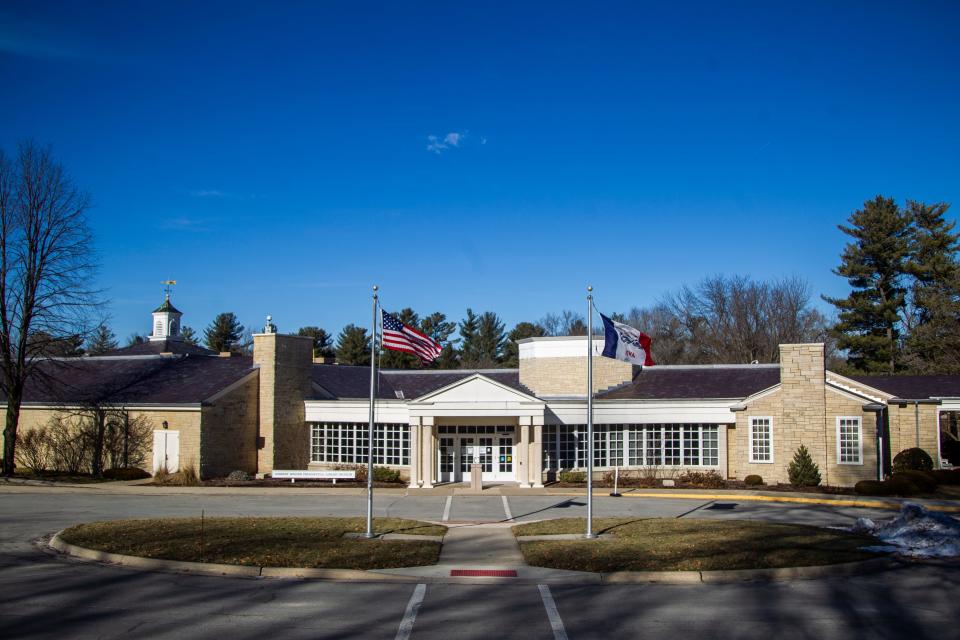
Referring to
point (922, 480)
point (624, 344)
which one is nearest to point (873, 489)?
point (922, 480)

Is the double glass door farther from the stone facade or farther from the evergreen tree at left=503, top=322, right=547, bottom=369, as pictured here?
the evergreen tree at left=503, top=322, right=547, bottom=369

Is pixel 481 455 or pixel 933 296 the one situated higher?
pixel 933 296

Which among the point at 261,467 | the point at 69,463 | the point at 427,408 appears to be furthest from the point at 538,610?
the point at 69,463

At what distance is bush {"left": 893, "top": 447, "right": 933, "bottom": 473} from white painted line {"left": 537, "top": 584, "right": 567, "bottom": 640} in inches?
1022

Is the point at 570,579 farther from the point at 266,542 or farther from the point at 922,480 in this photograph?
the point at 922,480

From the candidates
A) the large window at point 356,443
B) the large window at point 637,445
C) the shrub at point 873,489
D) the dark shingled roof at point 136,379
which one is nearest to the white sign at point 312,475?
the large window at point 356,443

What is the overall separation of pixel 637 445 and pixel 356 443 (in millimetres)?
12883

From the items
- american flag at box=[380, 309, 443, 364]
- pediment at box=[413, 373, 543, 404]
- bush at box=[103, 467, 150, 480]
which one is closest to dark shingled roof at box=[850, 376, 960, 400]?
A: pediment at box=[413, 373, 543, 404]

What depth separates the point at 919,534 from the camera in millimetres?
17938

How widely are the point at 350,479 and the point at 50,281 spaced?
16.2m

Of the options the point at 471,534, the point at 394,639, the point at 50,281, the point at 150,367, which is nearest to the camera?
the point at 394,639

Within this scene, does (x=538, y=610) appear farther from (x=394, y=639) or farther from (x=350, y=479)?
(x=350, y=479)

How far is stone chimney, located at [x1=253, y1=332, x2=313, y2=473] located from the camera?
3678 cm

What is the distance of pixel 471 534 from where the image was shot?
20.5 metres
